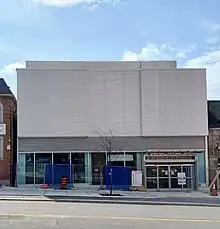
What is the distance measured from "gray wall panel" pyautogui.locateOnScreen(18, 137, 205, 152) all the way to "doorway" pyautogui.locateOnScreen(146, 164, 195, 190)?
167 cm

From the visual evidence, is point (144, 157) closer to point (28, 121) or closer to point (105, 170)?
point (105, 170)

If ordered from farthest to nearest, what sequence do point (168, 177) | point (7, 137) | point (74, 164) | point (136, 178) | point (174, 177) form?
point (7, 137) → point (74, 164) → point (174, 177) → point (168, 177) → point (136, 178)

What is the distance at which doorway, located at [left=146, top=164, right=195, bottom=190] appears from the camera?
33188mm

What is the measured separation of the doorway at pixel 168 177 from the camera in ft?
109

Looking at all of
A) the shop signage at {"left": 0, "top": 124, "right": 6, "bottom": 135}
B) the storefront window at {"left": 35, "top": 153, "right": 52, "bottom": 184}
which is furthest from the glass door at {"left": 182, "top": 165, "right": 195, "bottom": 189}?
the shop signage at {"left": 0, "top": 124, "right": 6, "bottom": 135}

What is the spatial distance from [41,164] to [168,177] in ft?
29.6

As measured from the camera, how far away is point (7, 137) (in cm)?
3444

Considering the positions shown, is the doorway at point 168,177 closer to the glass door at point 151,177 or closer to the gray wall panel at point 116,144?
the glass door at point 151,177

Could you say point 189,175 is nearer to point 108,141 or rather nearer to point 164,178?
point 164,178

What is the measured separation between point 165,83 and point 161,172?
6521mm

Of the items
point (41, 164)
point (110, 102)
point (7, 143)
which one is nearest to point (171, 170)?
point (110, 102)

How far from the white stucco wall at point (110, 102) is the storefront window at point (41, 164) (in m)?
1.50

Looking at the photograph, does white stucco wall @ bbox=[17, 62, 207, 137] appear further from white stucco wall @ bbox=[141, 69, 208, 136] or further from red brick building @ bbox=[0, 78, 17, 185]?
red brick building @ bbox=[0, 78, 17, 185]

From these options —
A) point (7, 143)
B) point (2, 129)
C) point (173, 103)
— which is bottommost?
point (7, 143)
